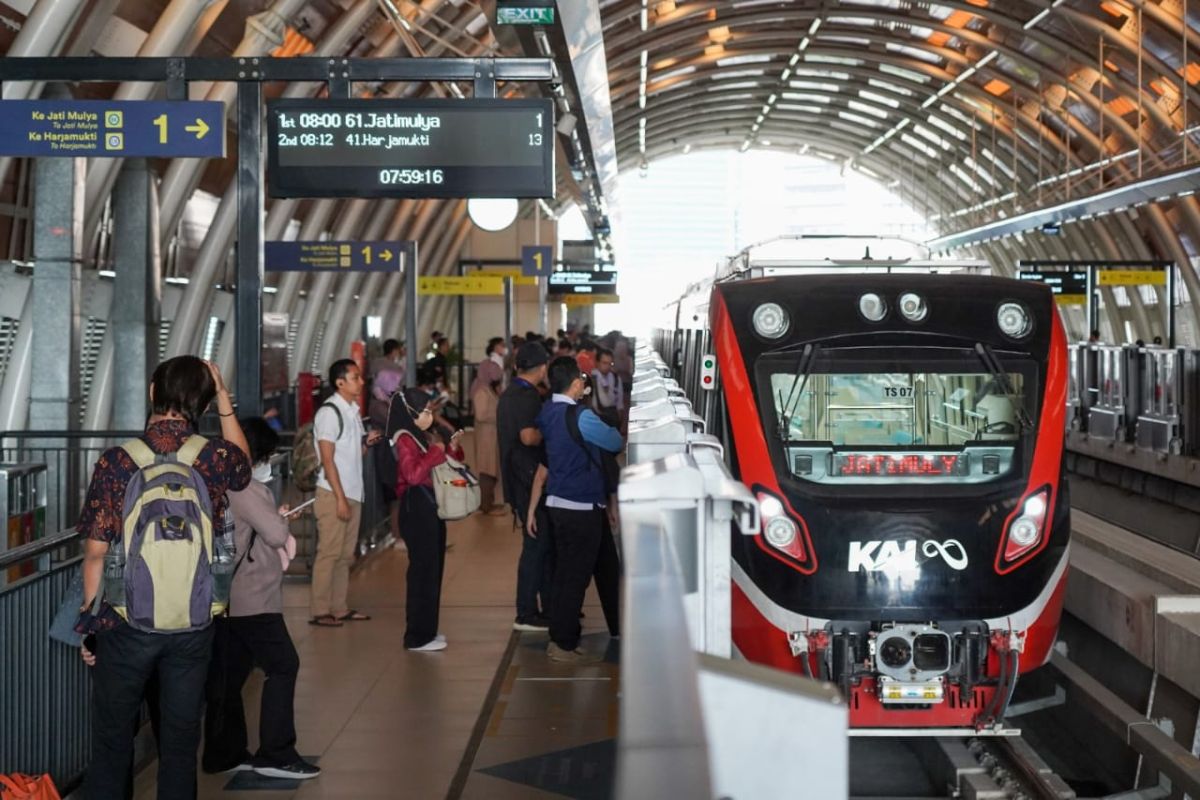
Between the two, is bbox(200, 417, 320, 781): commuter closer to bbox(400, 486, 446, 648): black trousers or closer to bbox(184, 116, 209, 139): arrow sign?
bbox(400, 486, 446, 648): black trousers

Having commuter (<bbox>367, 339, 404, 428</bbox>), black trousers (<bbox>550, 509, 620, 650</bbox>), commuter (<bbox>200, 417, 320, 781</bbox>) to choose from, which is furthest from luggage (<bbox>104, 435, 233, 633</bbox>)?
commuter (<bbox>367, 339, 404, 428</bbox>)

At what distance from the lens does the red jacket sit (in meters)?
9.33

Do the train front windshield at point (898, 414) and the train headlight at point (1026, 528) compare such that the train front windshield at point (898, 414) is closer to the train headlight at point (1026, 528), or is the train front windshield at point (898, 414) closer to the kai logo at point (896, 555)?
the train headlight at point (1026, 528)

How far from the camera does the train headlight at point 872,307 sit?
7.82m

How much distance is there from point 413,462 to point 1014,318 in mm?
3669

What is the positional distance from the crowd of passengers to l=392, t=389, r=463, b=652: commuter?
0.01 m

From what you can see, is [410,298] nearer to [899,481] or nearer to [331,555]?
[331,555]

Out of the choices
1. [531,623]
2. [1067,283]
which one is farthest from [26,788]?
[1067,283]

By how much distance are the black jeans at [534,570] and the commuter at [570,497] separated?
1.82 ft

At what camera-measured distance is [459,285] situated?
95.4 ft

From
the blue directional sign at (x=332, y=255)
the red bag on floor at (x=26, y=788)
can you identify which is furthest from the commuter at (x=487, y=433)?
the red bag on floor at (x=26, y=788)

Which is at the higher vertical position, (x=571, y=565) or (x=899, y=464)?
(x=899, y=464)

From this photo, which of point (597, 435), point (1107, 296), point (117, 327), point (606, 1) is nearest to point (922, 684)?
point (597, 435)

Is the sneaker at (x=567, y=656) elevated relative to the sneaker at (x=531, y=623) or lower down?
lower down
